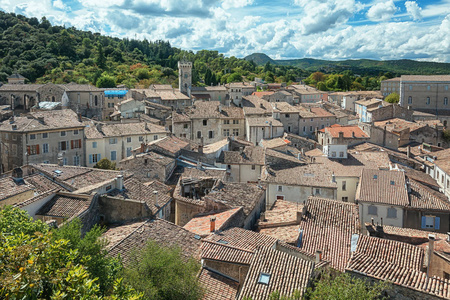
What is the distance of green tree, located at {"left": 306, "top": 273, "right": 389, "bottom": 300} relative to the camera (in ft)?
42.6

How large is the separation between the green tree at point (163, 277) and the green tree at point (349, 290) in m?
4.44

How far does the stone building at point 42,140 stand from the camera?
38750 mm

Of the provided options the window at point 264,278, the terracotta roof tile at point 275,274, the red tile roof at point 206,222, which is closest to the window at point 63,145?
the red tile roof at point 206,222

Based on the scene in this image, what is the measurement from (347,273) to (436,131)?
5002 centimetres

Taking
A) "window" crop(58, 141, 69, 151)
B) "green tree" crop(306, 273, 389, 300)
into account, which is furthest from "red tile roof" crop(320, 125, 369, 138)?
"green tree" crop(306, 273, 389, 300)

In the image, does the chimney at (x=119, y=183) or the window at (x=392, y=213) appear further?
the window at (x=392, y=213)

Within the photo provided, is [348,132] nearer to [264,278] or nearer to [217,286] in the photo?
[217,286]

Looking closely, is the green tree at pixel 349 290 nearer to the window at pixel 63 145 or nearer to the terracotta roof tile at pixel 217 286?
the terracotta roof tile at pixel 217 286

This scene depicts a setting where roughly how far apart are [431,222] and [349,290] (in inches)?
703

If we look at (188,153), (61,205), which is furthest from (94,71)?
(61,205)

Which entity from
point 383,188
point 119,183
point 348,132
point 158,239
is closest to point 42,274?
point 158,239

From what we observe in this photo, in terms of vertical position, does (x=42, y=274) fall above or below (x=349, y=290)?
above

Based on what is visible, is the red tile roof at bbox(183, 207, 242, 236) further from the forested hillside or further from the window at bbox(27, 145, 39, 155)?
the forested hillside

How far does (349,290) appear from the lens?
13188 millimetres
